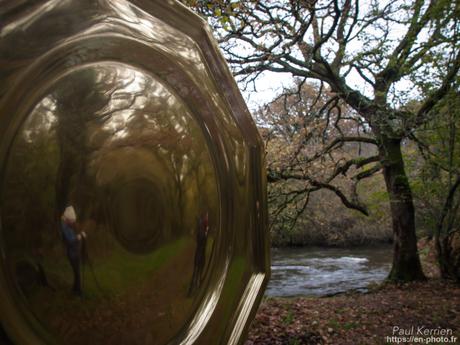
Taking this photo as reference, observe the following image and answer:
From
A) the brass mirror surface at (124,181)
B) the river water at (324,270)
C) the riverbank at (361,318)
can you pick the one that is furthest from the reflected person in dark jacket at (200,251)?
the river water at (324,270)

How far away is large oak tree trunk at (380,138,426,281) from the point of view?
702cm

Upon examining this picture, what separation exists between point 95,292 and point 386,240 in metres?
16.7

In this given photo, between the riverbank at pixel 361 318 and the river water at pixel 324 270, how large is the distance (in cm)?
226

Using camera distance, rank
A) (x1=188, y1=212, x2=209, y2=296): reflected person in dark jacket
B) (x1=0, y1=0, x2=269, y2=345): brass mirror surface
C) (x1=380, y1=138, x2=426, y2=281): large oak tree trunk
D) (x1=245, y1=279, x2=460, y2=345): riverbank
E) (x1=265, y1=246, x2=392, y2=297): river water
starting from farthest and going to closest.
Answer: (x1=265, y1=246, x2=392, y2=297): river water, (x1=380, y1=138, x2=426, y2=281): large oak tree trunk, (x1=245, y1=279, x2=460, y2=345): riverbank, (x1=188, y1=212, x2=209, y2=296): reflected person in dark jacket, (x1=0, y1=0, x2=269, y2=345): brass mirror surface

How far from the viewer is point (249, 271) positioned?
49 cm

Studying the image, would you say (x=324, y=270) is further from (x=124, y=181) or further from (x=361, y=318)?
(x=124, y=181)

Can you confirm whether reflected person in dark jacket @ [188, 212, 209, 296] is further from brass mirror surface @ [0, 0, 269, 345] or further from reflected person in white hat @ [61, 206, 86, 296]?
reflected person in white hat @ [61, 206, 86, 296]

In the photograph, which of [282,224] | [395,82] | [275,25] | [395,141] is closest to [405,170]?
[395,141]

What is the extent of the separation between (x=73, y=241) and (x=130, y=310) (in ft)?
0.31

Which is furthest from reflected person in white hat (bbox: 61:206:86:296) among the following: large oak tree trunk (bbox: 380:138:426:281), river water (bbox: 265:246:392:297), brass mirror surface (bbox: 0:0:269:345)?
river water (bbox: 265:246:392:297)

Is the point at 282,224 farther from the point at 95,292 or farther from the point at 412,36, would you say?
the point at 95,292

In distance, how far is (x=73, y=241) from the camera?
0.33m

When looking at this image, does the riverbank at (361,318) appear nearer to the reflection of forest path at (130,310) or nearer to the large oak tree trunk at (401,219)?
the large oak tree trunk at (401,219)

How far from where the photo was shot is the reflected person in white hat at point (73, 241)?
32 centimetres
